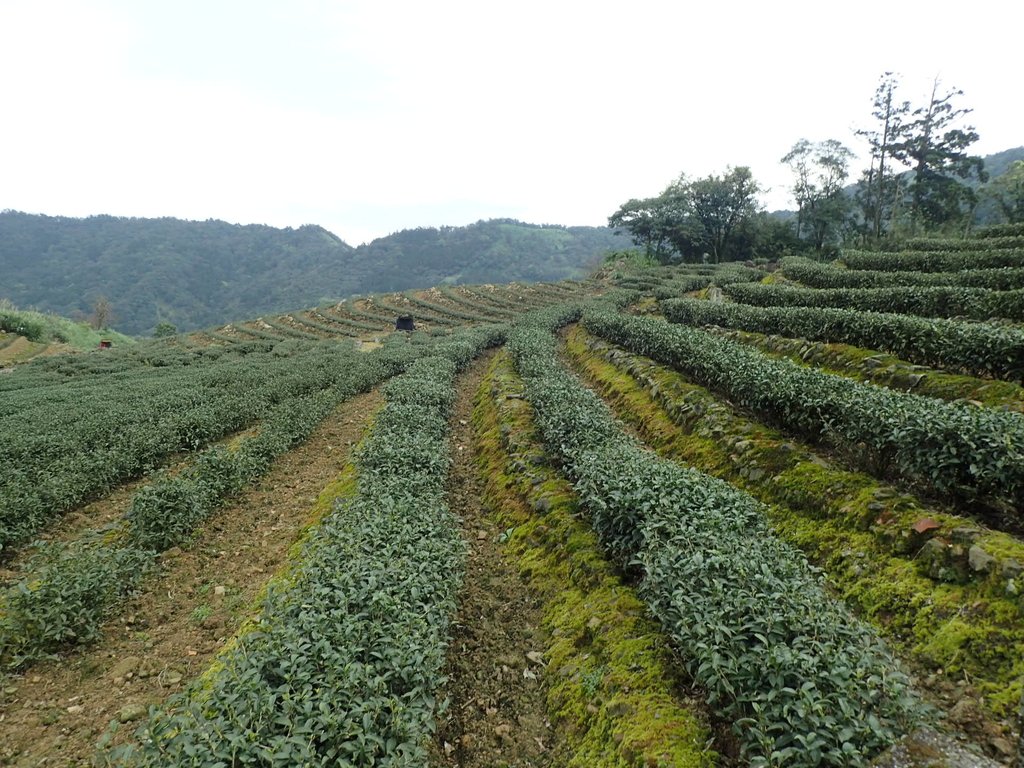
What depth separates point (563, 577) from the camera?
7945 mm

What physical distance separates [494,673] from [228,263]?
183m

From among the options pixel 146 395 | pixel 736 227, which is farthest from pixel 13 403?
pixel 736 227

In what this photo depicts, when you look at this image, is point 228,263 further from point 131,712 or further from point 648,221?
point 131,712

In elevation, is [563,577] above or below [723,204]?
below

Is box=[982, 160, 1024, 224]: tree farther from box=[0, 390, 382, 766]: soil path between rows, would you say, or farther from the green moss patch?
box=[0, 390, 382, 766]: soil path between rows

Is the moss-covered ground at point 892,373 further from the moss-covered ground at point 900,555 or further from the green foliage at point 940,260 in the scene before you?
the green foliage at point 940,260

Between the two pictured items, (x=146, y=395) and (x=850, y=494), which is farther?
(x=146, y=395)

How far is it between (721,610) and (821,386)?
628 centimetres

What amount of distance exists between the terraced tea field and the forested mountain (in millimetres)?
110302

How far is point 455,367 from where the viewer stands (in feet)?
77.3

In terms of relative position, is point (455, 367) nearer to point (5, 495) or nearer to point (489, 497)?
point (489, 497)

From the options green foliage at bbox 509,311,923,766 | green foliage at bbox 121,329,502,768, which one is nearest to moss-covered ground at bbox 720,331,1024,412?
green foliage at bbox 509,311,923,766

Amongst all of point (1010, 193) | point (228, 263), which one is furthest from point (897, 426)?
point (228, 263)

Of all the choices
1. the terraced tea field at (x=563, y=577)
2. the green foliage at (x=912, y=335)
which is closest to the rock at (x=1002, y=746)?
the terraced tea field at (x=563, y=577)
